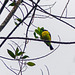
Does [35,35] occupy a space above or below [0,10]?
above

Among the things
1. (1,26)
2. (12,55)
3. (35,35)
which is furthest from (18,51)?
(1,26)

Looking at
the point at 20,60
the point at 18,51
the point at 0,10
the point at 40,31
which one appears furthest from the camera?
the point at 40,31

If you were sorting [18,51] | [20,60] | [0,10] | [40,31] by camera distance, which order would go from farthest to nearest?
A: 1. [40,31]
2. [18,51]
3. [20,60]
4. [0,10]

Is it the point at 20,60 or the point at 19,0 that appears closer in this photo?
the point at 19,0

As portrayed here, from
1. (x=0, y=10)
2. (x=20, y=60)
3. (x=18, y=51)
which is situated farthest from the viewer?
(x=18, y=51)

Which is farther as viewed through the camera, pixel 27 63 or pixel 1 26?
pixel 27 63

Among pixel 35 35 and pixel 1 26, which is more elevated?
pixel 35 35

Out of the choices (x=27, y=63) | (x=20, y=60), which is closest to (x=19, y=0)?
(x=20, y=60)

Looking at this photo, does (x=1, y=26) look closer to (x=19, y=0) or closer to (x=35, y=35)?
(x=19, y=0)

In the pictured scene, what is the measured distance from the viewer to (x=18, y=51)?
3.76 feet

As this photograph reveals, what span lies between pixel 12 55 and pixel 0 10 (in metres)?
0.36

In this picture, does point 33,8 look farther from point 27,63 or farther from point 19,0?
point 27,63

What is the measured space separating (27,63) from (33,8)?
439mm

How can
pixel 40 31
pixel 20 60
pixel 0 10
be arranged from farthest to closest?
pixel 40 31, pixel 20 60, pixel 0 10
